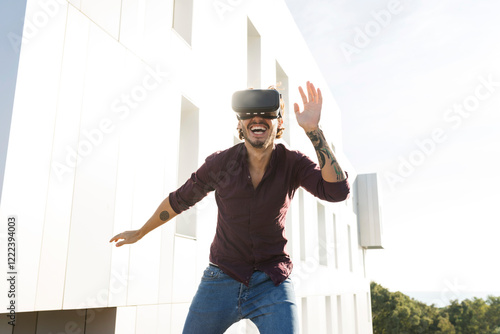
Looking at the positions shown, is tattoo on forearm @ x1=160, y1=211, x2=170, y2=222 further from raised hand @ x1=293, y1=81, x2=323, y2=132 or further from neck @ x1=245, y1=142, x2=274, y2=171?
raised hand @ x1=293, y1=81, x2=323, y2=132

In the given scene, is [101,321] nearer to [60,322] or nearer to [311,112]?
[60,322]

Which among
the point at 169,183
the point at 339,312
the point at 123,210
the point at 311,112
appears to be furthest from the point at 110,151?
the point at 339,312

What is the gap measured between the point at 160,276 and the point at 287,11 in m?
9.13

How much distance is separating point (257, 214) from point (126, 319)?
2.77 metres

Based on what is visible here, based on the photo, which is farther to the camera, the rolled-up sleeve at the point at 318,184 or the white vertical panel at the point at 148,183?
the white vertical panel at the point at 148,183

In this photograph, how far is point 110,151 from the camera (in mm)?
4566

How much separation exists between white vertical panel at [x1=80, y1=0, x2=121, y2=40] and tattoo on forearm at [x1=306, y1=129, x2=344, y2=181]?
10.0ft

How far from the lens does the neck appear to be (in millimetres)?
2747

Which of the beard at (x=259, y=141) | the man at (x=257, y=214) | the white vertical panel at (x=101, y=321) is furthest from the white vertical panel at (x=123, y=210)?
the beard at (x=259, y=141)

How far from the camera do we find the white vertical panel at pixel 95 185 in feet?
13.1

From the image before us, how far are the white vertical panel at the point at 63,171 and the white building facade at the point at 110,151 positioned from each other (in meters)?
0.01

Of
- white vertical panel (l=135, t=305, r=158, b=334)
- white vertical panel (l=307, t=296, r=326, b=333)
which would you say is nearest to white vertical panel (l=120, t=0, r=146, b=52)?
white vertical panel (l=135, t=305, r=158, b=334)

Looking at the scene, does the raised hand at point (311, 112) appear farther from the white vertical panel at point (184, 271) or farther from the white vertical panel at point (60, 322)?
the white vertical panel at point (184, 271)

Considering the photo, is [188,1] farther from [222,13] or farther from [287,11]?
[287,11]
